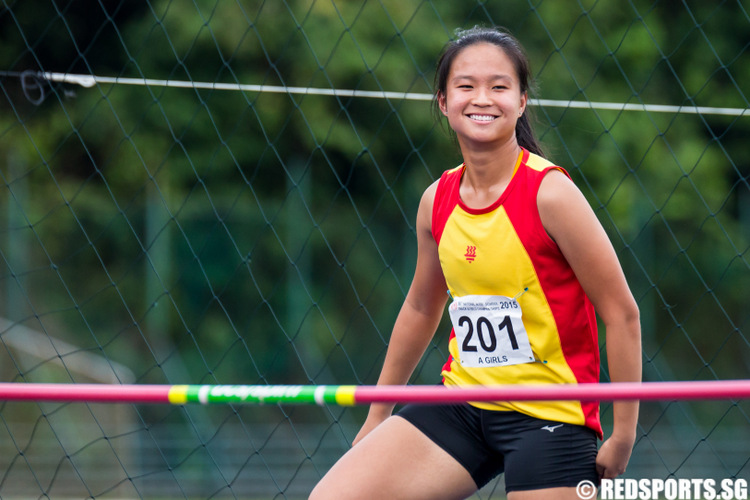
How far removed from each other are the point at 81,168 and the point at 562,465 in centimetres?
697

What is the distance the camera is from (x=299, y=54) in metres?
8.29

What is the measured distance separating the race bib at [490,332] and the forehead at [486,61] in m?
0.52

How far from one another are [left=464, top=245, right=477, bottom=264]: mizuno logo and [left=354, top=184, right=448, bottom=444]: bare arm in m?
0.23

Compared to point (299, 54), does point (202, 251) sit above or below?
below

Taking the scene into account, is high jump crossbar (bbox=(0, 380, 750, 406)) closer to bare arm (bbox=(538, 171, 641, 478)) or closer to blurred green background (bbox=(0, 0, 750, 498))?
bare arm (bbox=(538, 171, 641, 478))

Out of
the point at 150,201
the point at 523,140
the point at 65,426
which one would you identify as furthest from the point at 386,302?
the point at 523,140

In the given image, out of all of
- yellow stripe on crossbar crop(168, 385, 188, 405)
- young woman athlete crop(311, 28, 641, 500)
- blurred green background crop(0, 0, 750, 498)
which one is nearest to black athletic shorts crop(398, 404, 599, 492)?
young woman athlete crop(311, 28, 641, 500)

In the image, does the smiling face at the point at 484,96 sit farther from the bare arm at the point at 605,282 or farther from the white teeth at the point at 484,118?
the bare arm at the point at 605,282

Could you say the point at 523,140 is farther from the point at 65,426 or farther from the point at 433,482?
the point at 65,426

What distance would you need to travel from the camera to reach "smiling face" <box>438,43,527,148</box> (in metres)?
2.05

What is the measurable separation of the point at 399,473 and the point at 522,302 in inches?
19.1

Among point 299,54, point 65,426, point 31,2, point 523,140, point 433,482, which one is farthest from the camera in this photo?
point 299,54

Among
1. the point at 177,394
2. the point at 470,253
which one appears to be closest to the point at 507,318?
the point at 470,253

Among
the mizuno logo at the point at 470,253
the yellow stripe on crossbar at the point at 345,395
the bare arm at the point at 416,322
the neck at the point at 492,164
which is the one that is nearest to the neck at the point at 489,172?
the neck at the point at 492,164
